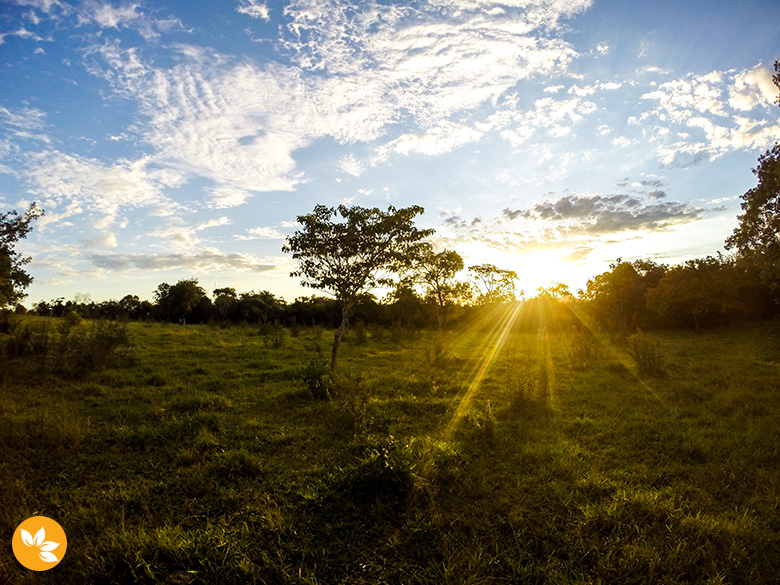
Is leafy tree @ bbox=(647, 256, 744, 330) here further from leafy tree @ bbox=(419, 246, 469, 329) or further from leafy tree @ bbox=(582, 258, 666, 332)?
leafy tree @ bbox=(419, 246, 469, 329)

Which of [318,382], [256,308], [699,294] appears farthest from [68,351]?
[256,308]

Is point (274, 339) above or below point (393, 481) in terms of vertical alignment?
above

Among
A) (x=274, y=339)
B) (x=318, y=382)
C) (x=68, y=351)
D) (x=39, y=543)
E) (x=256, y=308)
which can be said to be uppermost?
(x=256, y=308)

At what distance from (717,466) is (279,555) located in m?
7.35

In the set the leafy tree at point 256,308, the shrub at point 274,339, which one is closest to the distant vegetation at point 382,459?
the shrub at point 274,339

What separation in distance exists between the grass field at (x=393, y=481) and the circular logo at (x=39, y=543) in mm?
134

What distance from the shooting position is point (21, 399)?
32.0 feet

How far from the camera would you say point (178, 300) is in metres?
58.0

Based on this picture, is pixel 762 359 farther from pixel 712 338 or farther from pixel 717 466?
pixel 717 466

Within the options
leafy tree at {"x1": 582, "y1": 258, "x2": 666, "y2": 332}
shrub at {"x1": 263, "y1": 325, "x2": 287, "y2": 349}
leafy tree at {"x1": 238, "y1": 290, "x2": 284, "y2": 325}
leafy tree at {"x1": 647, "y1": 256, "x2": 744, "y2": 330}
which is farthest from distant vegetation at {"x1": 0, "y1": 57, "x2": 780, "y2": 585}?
leafy tree at {"x1": 238, "y1": 290, "x2": 284, "y2": 325}

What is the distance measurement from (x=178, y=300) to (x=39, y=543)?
60603 millimetres

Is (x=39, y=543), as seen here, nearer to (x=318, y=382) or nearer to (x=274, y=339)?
(x=318, y=382)

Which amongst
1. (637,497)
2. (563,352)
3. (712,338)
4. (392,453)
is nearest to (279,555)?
(392,453)

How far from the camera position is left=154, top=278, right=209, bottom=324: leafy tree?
5794cm
